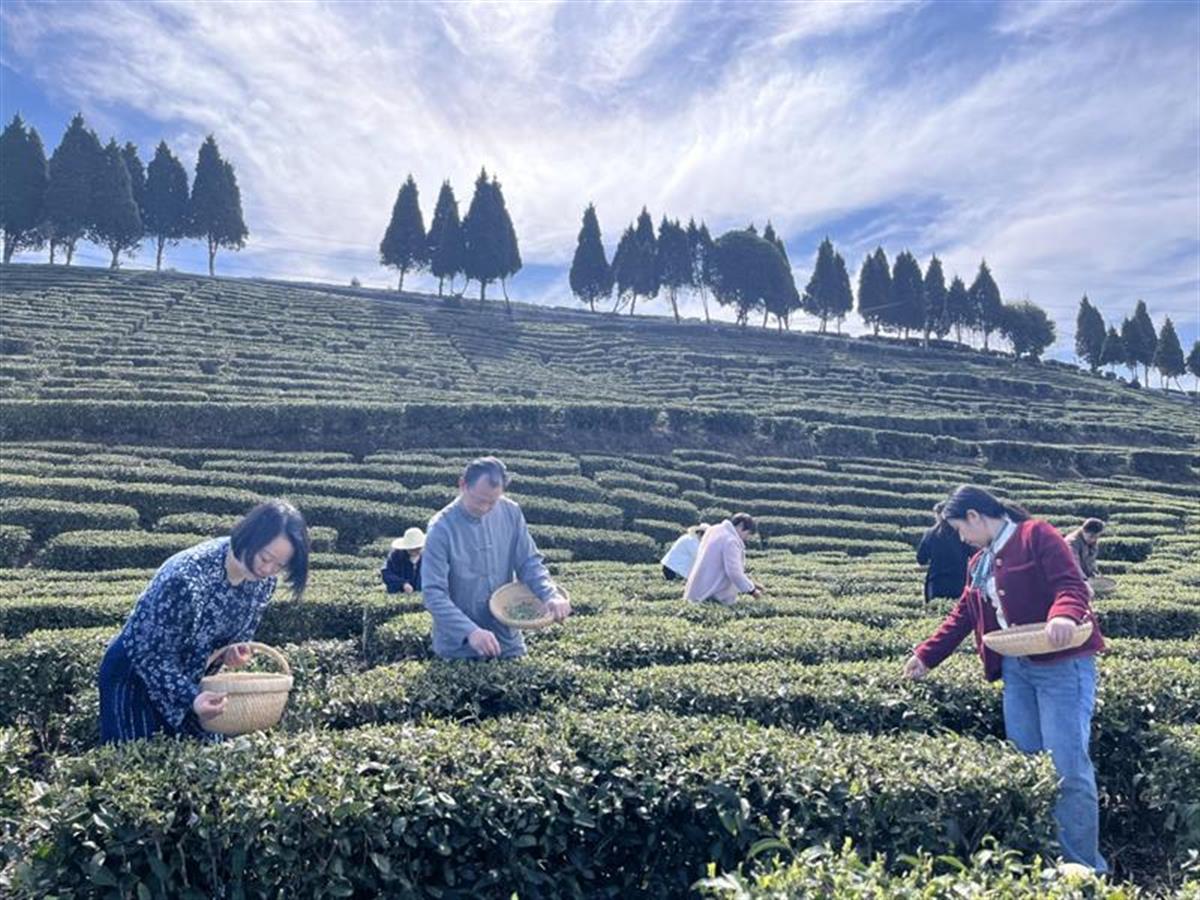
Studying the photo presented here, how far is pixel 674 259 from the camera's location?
6506 centimetres

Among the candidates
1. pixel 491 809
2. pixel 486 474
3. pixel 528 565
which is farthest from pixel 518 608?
pixel 491 809

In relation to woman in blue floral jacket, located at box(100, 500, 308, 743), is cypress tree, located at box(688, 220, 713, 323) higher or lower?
higher

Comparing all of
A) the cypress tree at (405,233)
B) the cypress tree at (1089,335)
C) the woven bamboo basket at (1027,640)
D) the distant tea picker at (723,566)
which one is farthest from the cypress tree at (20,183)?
the cypress tree at (1089,335)

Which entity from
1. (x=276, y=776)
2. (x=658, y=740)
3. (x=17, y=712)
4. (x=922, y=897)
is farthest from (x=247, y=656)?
(x=922, y=897)

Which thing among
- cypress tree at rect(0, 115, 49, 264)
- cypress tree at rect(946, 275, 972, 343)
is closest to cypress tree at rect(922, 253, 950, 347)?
cypress tree at rect(946, 275, 972, 343)

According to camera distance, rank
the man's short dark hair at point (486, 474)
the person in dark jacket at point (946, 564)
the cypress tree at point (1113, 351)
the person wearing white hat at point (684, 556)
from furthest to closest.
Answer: the cypress tree at point (1113, 351)
the person wearing white hat at point (684, 556)
the person in dark jacket at point (946, 564)
the man's short dark hair at point (486, 474)

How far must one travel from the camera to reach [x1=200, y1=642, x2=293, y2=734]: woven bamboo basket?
4215mm

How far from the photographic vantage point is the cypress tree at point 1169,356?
68.6 metres

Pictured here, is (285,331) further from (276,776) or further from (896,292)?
(896,292)

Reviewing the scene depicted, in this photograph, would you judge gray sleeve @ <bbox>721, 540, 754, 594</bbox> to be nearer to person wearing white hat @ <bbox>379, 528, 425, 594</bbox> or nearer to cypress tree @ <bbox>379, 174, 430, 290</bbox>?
person wearing white hat @ <bbox>379, 528, 425, 594</bbox>

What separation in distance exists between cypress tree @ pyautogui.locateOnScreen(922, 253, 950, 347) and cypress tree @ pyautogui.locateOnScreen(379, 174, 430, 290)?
41206 millimetres

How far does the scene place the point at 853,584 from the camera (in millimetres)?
13805

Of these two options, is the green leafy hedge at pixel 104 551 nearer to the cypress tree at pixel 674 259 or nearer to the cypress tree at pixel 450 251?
the cypress tree at pixel 450 251

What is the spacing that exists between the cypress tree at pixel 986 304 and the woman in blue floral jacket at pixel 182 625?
7285 cm
